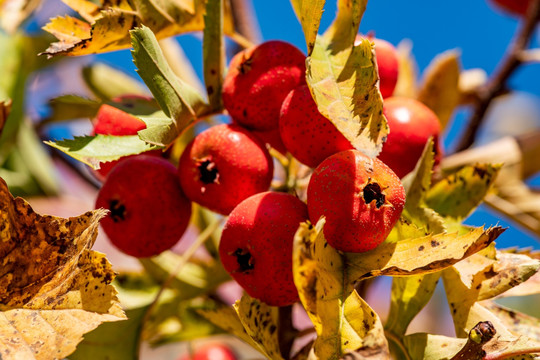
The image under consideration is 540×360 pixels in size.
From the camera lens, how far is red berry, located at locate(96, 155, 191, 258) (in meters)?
0.97


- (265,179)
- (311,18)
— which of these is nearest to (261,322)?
(265,179)

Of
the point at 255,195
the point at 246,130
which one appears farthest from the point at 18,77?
the point at 255,195

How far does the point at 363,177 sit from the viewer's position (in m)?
0.77

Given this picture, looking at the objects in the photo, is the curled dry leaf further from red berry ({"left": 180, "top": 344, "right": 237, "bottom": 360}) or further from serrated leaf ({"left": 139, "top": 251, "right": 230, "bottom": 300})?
red berry ({"left": 180, "top": 344, "right": 237, "bottom": 360})

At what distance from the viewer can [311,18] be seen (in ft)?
2.58

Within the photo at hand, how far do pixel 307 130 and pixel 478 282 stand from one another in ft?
1.15

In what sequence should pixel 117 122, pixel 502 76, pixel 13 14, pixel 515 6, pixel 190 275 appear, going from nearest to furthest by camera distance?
1. pixel 117 122
2. pixel 190 275
3. pixel 13 14
4. pixel 502 76
5. pixel 515 6

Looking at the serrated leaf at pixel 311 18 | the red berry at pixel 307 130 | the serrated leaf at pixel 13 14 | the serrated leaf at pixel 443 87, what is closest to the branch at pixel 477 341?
the red berry at pixel 307 130

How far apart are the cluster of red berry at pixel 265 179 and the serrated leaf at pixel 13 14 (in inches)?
25.5

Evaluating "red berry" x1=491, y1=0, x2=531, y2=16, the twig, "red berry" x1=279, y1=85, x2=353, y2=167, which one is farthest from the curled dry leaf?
"red berry" x1=491, y1=0, x2=531, y2=16

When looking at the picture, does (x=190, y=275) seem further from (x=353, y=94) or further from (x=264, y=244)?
(x=353, y=94)

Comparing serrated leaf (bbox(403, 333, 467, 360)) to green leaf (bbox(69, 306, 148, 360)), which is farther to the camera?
green leaf (bbox(69, 306, 148, 360))

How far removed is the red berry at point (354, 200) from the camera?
2.50 ft

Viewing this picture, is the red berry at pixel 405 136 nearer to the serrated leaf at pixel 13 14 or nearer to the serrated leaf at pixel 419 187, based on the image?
the serrated leaf at pixel 419 187
